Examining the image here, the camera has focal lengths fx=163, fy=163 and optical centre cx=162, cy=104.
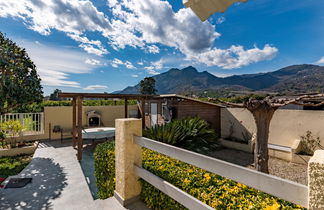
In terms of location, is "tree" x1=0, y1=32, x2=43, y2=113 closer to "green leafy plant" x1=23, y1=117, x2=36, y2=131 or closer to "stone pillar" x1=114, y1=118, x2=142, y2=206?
"green leafy plant" x1=23, y1=117, x2=36, y2=131

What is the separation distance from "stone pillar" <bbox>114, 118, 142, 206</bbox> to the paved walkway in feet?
0.58

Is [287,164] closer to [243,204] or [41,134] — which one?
[243,204]

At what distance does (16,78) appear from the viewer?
24.8 feet

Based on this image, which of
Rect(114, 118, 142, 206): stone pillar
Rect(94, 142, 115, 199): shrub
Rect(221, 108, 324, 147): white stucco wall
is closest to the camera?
Rect(114, 118, 142, 206): stone pillar

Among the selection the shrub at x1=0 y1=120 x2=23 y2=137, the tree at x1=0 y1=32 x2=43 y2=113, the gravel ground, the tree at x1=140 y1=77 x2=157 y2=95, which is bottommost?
the gravel ground

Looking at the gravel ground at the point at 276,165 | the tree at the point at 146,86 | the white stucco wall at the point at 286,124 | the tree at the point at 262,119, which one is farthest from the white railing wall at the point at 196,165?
the tree at the point at 146,86

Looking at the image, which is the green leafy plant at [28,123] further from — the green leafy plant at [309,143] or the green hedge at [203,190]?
the green leafy plant at [309,143]

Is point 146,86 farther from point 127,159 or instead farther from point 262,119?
point 127,159

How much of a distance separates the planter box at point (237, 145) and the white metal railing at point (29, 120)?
455 inches

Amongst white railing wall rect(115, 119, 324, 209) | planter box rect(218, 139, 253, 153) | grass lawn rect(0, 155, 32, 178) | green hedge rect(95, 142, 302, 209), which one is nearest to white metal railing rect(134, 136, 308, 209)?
white railing wall rect(115, 119, 324, 209)

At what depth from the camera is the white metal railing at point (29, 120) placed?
31.7ft

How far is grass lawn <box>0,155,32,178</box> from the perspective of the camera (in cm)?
613

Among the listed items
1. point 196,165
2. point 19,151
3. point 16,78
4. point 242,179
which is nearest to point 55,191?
point 196,165

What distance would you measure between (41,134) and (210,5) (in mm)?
12403
